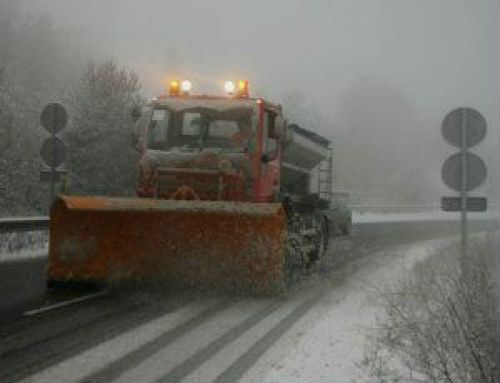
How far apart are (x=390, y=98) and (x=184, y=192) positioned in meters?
68.1

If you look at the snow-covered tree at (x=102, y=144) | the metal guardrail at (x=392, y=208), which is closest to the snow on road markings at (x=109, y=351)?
the snow-covered tree at (x=102, y=144)

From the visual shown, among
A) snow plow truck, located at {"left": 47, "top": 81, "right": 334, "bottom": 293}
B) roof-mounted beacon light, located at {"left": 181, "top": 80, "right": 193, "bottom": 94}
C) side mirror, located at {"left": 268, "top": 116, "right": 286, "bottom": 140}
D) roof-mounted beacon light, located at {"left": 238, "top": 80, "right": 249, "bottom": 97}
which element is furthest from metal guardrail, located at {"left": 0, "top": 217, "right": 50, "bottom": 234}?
side mirror, located at {"left": 268, "top": 116, "right": 286, "bottom": 140}

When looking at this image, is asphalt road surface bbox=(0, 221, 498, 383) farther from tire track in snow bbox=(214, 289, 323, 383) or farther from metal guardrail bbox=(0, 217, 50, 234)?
metal guardrail bbox=(0, 217, 50, 234)

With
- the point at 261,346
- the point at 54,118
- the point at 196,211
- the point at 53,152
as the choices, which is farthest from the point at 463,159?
the point at 54,118

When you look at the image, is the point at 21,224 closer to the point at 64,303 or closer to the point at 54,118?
the point at 54,118

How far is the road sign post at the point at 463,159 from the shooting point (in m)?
8.84

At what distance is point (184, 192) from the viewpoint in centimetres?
997

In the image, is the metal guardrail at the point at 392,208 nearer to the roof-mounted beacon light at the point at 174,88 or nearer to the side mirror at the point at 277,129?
the roof-mounted beacon light at the point at 174,88

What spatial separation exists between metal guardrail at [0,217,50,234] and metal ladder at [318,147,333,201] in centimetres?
544

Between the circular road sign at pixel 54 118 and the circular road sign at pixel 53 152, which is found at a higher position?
the circular road sign at pixel 54 118

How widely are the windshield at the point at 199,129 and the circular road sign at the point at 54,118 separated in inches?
143

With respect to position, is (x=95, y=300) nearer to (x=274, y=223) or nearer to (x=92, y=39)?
(x=274, y=223)

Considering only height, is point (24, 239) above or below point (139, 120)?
below

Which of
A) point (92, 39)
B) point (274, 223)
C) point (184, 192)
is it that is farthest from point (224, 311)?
point (92, 39)
